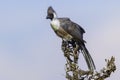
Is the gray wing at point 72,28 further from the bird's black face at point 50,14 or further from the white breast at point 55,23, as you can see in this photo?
the bird's black face at point 50,14

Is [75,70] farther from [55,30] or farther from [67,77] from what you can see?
[55,30]

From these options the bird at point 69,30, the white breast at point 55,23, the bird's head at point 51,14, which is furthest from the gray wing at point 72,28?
the bird's head at point 51,14

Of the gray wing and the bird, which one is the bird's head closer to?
the bird

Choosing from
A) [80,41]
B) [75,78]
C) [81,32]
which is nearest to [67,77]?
[75,78]

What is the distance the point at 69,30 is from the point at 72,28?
9cm

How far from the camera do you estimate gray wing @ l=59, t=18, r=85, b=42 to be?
8.48 m

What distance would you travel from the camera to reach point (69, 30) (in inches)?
344

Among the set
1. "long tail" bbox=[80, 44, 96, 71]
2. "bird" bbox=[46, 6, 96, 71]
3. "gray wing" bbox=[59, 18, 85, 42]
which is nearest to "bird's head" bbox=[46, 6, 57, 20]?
"bird" bbox=[46, 6, 96, 71]

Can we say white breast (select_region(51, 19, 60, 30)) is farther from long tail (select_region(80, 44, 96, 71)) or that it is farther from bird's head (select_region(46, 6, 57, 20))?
long tail (select_region(80, 44, 96, 71))

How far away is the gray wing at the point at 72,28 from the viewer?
8484 millimetres

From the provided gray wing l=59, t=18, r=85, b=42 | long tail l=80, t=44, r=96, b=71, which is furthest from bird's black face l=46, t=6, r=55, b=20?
long tail l=80, t=44, r=96, b=71

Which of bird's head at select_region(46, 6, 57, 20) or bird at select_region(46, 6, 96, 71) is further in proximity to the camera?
bird's head at select_region(46, 6, 57, 20)

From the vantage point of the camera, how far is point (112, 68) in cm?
729

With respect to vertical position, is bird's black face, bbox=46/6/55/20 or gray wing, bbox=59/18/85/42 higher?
bird's black face, bbox=46/6/55/20
